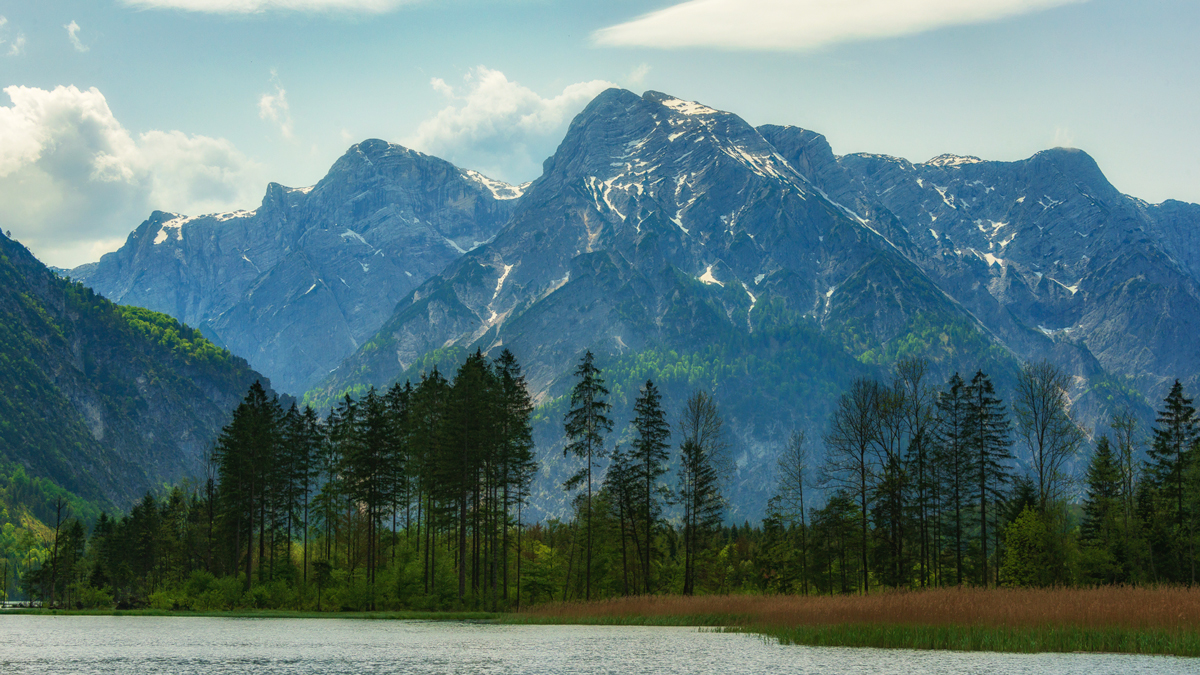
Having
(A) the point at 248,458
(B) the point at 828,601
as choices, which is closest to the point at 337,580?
(A) the point at 248,458

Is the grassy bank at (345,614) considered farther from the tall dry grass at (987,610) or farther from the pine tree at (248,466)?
the tall dry grass at (987,610)

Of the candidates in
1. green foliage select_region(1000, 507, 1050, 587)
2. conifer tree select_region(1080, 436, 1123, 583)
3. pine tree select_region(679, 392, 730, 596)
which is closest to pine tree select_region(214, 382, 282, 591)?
pine tree select_region(679, 392, 730, 596)

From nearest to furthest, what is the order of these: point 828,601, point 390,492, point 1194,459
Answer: point 828,601 < point 1194,459 < point 390,492

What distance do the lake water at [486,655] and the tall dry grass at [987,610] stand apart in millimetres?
3937

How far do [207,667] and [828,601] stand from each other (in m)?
32.0

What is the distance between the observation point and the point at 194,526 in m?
106

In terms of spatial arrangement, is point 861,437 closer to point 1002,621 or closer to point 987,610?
point 987,610

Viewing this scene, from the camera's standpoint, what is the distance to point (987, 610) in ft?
147

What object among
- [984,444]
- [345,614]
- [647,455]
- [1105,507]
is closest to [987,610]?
[984,444]

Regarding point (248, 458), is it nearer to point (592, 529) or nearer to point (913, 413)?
point (592, 529)

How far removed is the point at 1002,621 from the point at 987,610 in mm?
1107

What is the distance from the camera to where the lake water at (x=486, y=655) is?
116 ft

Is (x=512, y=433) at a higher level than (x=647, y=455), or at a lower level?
higher

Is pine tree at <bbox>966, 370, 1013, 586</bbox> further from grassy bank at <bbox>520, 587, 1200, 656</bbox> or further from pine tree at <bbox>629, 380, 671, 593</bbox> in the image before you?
grassy bank at <bbox>520, 587, 1200, 656</bbox>
